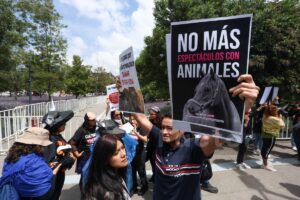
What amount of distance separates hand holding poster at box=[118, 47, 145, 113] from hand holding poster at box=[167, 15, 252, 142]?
0.78 meters

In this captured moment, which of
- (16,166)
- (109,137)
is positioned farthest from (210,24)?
(16,166)

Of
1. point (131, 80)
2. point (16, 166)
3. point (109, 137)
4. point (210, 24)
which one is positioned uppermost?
point (210, 24)

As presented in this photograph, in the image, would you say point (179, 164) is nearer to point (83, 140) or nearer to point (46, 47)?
point (83, 140)

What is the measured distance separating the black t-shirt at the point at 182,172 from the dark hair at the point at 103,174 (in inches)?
18.3

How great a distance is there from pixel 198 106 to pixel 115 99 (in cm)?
327

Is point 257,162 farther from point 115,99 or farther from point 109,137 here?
point 109,137

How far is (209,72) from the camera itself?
1.79 meters

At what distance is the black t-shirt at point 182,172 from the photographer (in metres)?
2.27

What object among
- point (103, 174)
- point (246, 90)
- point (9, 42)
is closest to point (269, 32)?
point (246, 90)

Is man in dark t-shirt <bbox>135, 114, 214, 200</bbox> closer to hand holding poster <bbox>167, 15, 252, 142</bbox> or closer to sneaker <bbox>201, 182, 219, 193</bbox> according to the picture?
hand holding poster <bbox>167, 15, 252, 142</bbox>

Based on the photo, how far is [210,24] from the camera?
1.72 metres

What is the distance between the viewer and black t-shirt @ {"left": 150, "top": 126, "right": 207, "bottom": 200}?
2.27m

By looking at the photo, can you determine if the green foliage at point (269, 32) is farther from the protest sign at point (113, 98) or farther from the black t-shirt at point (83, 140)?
the black t-shirt at point (83, 140)

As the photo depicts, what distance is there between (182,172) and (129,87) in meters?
1.13
